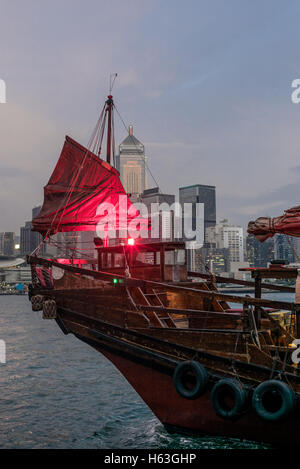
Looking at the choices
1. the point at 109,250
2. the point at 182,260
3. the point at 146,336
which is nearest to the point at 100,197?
the point at 109,250

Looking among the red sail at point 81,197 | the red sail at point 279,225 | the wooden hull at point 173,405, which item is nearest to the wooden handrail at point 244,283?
the red sail at point 279,225

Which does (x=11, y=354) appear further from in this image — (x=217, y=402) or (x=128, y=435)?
(x=217, y=402)

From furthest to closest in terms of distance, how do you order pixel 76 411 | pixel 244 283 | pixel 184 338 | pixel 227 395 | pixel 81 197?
pixel 81 197, pixel 76 411, pixel 244 283, pixel 184 338, pixel 227 395

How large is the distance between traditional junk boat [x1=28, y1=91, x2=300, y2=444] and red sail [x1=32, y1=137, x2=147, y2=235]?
24.3ft

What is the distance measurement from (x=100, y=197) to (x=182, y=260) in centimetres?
1063

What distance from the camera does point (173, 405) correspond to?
10805 millimetres

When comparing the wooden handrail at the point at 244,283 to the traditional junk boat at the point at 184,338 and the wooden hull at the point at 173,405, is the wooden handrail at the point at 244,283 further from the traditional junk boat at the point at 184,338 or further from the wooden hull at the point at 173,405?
the wooden hull at the point at 173,405

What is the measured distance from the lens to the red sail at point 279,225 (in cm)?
1019

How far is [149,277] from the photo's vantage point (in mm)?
14016

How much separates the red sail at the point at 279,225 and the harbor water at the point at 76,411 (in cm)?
527

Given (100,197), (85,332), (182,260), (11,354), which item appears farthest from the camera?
(11,354)

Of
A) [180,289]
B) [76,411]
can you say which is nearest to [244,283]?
[180,289]

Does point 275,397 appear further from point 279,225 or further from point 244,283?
point 244,283

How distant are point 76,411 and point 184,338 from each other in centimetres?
1018
